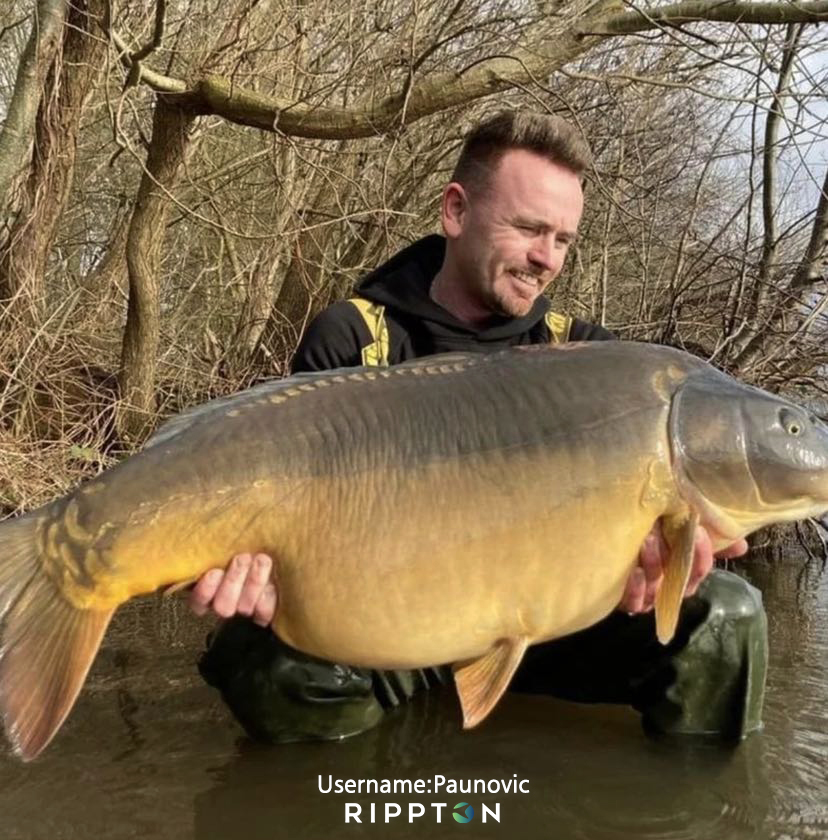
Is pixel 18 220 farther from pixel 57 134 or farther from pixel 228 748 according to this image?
pixel 228 748

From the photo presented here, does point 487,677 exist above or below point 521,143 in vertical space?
below

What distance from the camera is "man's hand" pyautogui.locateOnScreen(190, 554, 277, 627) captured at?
1.79 metres

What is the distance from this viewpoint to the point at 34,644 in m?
1.71

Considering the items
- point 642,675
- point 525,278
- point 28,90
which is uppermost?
point 28,90

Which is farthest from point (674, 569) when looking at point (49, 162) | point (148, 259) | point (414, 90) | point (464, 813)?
point (49, 162)

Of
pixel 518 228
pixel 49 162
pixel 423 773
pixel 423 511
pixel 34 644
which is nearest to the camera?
pixel 34 644

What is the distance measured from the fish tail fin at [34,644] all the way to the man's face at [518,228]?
1.33 metres

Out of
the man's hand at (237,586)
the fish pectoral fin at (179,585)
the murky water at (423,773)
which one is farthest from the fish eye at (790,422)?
the fish pectoral fin at (179,585)

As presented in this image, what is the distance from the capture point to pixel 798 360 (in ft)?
16.6

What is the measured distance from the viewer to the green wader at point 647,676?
2.29 meters

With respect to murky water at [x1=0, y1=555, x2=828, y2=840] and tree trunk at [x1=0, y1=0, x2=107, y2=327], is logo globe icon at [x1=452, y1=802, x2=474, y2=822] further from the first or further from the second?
tree trunk at [x1=0, y1=0, x2=107, y2=327]

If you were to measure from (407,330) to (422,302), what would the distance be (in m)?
0.08

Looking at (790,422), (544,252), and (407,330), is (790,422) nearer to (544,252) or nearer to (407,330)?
(544,252)

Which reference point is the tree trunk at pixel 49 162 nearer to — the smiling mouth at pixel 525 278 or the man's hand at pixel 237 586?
the smiling mouth at pixel 525 278
